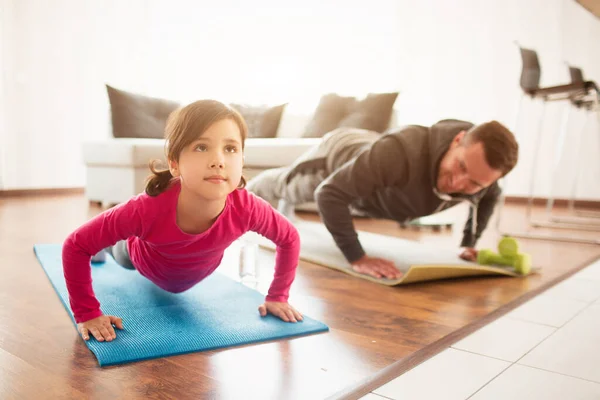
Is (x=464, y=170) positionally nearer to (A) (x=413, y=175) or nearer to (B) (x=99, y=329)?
(A) (x=413, y=175)

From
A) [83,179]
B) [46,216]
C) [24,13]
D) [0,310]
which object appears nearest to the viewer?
[0,310]

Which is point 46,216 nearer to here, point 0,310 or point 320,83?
point 0,310

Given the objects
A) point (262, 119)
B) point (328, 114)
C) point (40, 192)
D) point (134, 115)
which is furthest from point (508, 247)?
point (40, 192)

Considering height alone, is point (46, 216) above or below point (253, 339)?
below

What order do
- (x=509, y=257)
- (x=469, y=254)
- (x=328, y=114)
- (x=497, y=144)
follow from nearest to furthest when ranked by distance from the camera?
(x=497, y=144) → (x=509, y=257) → (x=469, y=254) → (x=328, y=114)

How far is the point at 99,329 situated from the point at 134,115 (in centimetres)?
287

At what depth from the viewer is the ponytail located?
1.09 meters

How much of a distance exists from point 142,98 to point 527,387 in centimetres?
341

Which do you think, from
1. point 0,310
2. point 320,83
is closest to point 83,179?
point 320,83

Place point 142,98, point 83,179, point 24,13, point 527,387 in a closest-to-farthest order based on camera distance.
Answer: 1. point 527,387
2. point 142,98
3. point 24,13
4. point 83,179

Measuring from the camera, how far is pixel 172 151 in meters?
1.03

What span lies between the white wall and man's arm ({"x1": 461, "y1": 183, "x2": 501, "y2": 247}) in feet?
8.99

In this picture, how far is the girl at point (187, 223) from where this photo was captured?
1.01m

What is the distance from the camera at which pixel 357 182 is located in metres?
1.69
